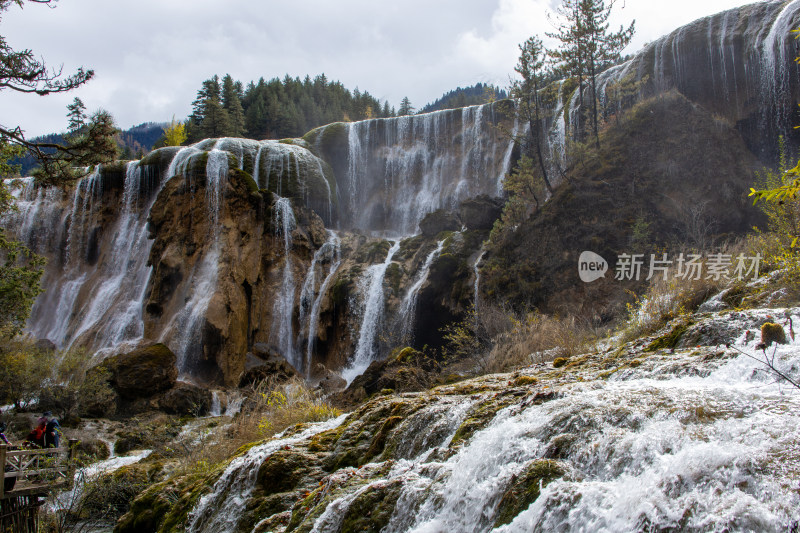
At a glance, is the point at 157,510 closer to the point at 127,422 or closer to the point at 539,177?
the point at 127,422

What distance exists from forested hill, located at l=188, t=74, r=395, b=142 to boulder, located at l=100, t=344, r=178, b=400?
3218cm

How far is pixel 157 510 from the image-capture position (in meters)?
7.55

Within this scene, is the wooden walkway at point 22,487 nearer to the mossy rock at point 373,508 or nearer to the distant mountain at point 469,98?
the mossy rock at point 373,508

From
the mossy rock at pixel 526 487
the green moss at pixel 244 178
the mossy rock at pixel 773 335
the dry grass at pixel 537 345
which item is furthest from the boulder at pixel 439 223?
the mossy rock at pixel 526 487

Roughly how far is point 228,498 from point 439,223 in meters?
21.1

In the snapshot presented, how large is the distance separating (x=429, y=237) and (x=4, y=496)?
66.8 feet

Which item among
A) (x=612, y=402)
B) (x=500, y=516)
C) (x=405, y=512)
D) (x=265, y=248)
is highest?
(x=265, y=248)

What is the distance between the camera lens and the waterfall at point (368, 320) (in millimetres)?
21641

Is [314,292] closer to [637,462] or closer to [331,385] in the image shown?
[331,385]

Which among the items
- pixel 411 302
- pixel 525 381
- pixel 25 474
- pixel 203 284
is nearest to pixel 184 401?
pixel 203 284

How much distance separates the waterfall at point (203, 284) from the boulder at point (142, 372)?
3.20m

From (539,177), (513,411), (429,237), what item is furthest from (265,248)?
(513,411)

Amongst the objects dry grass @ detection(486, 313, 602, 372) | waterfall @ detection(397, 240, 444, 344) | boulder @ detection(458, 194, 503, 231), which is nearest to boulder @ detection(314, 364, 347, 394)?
waterfall @ detection(397, 240, 444, 344)

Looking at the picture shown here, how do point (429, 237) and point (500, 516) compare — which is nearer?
point (500, 516)
